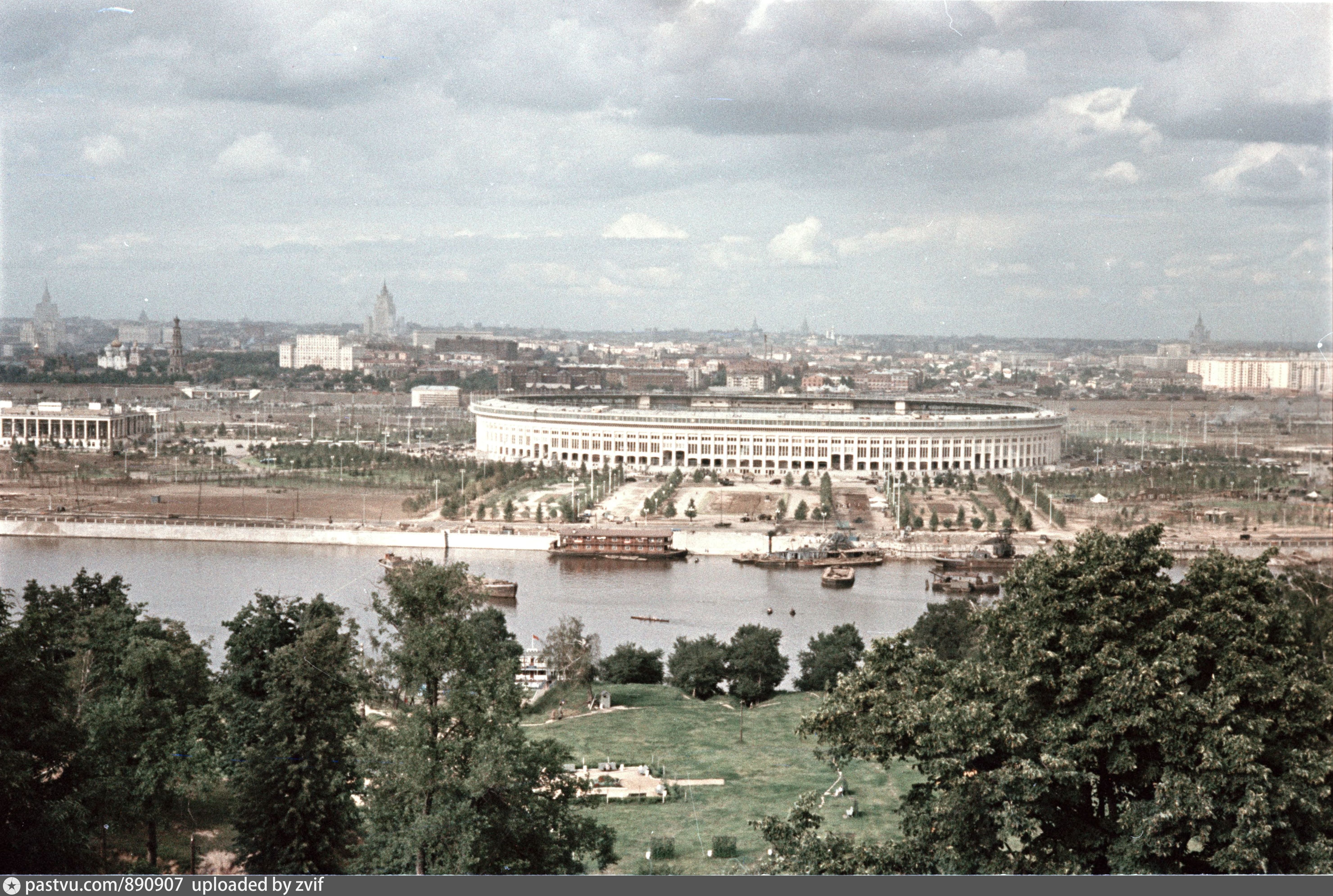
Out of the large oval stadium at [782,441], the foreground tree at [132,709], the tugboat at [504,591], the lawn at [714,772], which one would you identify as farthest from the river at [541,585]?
the large oval stadium at [782,441]

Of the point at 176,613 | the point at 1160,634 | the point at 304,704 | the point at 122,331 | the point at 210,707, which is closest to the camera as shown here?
the point at 1160,634

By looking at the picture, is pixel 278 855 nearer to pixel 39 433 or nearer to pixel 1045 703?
pixel 1045 703

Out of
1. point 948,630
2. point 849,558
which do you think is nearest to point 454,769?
point 948,630

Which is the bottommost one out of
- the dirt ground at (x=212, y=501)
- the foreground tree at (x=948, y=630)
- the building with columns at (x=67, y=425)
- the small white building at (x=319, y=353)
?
A: the foreground tree at (x=948, y=630)

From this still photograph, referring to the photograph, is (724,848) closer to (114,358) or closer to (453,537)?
(453,537)

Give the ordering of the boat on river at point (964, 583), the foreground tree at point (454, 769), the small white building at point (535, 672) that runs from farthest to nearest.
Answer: the boat on river at point (964, 583), the small white building at point (535, 672), the foreground tree at point (454, 769)

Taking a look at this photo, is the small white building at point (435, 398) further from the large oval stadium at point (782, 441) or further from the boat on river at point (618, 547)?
the boat on river at point (618, 547)

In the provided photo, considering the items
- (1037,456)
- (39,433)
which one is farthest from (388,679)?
(1037,456)
